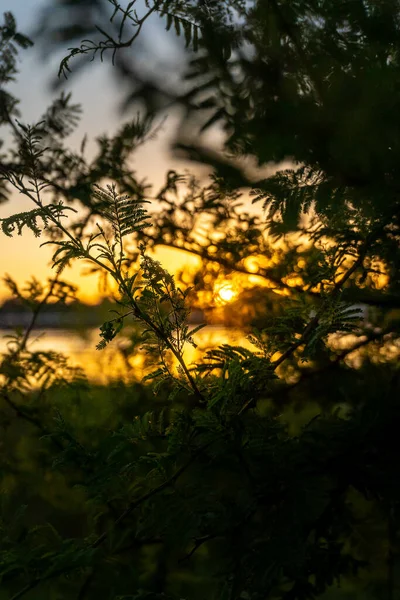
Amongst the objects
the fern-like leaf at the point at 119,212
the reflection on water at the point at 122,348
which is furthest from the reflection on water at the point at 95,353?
the fern-like leaf at the point at 119,212

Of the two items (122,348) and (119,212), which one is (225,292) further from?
(119,212)

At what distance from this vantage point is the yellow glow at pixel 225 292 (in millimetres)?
894

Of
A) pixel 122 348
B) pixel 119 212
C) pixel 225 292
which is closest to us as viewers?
pixel 119 212

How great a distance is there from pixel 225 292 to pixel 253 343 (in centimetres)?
35

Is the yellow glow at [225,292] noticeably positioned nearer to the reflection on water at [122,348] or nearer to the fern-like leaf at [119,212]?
the reflection on water at [122,348]

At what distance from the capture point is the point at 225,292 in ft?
2.96

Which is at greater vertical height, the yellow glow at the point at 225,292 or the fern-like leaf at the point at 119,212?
the yellow glow at the point at 225,292

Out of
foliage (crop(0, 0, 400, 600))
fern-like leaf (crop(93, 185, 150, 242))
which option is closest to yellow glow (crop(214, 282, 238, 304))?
foliage (crop(0, 0, 400, 600))

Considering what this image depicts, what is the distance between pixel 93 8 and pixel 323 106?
34cm

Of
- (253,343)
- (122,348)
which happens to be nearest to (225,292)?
(122,348)

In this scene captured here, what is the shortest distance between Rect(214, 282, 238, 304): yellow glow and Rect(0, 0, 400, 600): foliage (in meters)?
0.02

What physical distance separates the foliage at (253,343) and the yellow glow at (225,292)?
21 millimetres

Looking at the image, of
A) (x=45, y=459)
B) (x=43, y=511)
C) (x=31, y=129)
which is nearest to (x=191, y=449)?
(x=31, y=129)

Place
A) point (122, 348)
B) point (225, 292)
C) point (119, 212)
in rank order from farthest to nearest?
point (122, 348), point (225, 292), point (119, 212)
